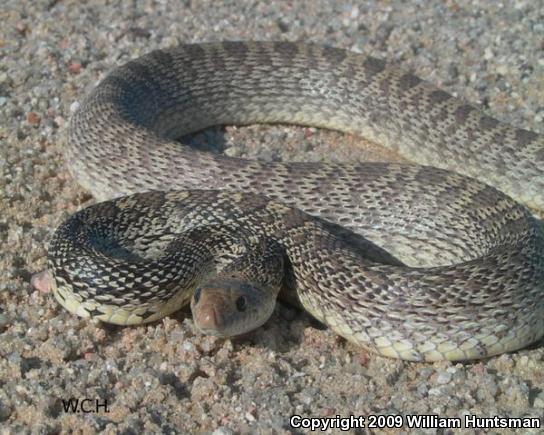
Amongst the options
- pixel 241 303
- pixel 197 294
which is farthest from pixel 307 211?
pixel 197 294

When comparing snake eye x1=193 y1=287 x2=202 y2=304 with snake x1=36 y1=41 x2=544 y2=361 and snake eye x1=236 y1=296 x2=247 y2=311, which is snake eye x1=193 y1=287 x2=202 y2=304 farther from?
snake eye x1=236 y1=296 x2=247 y2=311

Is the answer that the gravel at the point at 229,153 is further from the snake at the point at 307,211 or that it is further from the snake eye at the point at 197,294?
the snake eye at the point at 197,294

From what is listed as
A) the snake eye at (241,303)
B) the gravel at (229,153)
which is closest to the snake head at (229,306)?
the snake eye at (241,303)

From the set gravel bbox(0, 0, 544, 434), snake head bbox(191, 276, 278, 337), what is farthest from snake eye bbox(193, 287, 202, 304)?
gravel bbox(0, 0, 544, 434)

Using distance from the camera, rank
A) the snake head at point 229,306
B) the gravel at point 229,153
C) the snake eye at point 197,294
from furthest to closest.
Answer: the snake eye at point 197,294 → the snake head at point 229,306 → the gravel at point 229,153

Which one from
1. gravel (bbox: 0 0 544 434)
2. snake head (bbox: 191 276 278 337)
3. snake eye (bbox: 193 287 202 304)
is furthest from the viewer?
snake eye (bbox: 193 287 202 304)

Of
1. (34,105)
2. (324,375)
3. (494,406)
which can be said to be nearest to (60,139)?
(34,105)

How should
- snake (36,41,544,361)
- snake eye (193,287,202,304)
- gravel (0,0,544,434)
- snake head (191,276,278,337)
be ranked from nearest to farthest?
gravel (0,0,544,434) → snake head (191,276,278,337) → snake eye (193,287,202,304) → snake (36,41,544,361)
